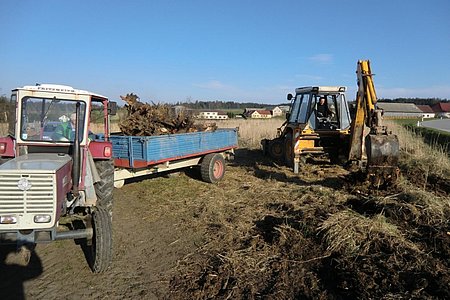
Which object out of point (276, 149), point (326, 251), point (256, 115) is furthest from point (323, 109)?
point (256, 115)

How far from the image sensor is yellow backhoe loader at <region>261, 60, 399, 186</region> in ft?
22.0

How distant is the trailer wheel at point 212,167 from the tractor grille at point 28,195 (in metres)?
5.39

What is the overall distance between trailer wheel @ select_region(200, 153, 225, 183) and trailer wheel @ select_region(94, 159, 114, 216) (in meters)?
3.36

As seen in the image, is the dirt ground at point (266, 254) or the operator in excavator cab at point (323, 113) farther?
the operator in excavator cab at point (323, 113)

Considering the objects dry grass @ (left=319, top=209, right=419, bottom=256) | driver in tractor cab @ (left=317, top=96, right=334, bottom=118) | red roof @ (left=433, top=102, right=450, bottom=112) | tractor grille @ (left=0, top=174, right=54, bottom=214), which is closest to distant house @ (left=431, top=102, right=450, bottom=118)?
red roof @ (left=433, top=102, right=450, bottom=112)

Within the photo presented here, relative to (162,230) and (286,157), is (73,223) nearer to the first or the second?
(162,230)

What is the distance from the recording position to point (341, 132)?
10.2 meters

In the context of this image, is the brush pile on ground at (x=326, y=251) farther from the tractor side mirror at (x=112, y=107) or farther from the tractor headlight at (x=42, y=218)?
the tractor side mirror at (x=112, y=107)

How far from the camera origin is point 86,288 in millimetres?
3920

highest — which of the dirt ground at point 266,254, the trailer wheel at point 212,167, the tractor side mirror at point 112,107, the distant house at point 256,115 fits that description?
the distant house at point 256,115

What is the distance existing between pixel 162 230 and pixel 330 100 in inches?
289

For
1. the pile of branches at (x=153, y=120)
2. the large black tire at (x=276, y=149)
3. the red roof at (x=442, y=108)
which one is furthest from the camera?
the red roof at (x=442, y=108)

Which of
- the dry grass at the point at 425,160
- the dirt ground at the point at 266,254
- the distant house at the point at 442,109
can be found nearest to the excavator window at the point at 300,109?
the dry grass at the point at 425,160

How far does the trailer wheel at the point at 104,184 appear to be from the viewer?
18.6ft
